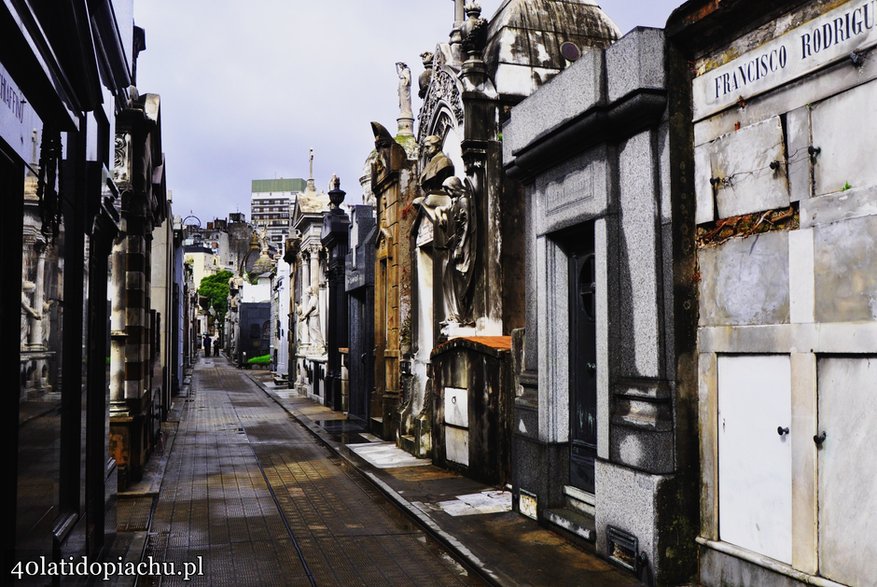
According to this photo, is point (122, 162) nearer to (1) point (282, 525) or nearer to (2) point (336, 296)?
(1) point (282, 525)

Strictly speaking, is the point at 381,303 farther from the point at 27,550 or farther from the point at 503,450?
the point at 27,550

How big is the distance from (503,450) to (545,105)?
4.19 meters

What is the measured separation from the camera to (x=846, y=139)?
4.89m

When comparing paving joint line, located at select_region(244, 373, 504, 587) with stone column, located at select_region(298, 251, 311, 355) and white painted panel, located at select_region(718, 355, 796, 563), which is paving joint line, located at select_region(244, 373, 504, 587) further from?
stone column, located at select_region(298, 251, 311, 355)

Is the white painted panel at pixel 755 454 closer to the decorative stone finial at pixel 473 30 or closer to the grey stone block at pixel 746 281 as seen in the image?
the grey stone block at pixel 746 281

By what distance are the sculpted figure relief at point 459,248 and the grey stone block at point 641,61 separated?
16.5 ft

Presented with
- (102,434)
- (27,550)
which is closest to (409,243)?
(102,434)

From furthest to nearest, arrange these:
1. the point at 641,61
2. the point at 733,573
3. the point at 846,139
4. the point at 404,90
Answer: the point at 404,90
the point at 641,61
the point at 733,573
the point at 846,139

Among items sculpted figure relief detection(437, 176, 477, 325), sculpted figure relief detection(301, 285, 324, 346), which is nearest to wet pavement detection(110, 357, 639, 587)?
sculpted figure relief detection(437, 176, 477, 325)

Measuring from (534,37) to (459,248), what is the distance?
333 centimetres

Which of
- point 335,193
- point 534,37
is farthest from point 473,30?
point 335,193

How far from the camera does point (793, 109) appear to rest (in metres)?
5.29

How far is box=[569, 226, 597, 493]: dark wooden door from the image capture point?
24.8ft

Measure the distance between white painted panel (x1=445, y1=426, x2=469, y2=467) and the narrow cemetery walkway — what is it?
1.26 metres
